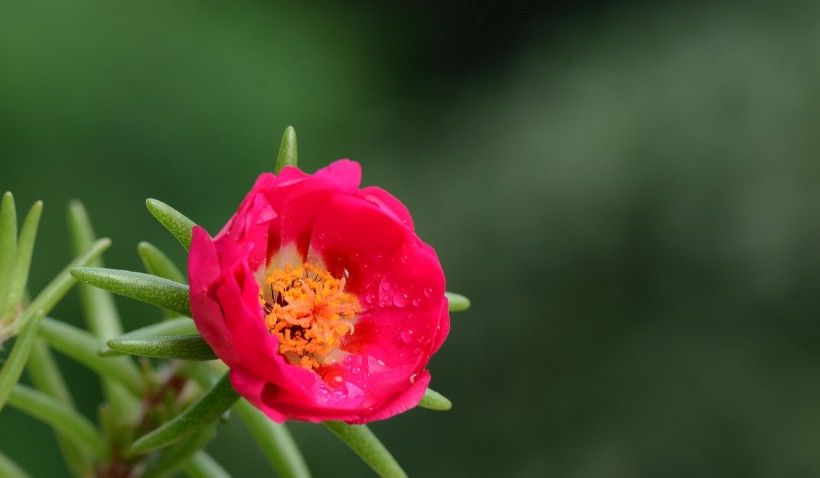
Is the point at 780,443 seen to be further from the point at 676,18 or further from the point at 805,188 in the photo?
the point at 676,18

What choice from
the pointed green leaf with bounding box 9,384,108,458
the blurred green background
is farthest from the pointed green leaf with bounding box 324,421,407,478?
the blurred green background

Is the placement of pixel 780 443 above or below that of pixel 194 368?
below

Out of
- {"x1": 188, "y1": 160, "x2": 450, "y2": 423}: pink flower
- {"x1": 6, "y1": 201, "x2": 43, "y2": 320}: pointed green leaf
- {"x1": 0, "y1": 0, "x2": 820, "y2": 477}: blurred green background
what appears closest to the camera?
{"x1": 188, "y1": 160, "x2": 450, "y2": 423}: pink flower

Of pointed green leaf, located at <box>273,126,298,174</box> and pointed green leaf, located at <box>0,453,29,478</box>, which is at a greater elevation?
pointed green leaf, located at <box>273,126,298,174</box>

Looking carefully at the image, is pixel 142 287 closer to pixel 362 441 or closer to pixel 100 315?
pixel 362 441

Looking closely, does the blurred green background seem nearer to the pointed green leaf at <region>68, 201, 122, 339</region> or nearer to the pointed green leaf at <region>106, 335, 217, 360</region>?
the pointed green leaf at <region>68, 201, 122, 339</region>

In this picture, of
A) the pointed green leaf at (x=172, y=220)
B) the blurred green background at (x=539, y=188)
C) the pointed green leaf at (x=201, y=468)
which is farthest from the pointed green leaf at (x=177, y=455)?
the blurred green background at (x=539, y=188)

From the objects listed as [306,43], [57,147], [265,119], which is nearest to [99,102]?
[57,147]
